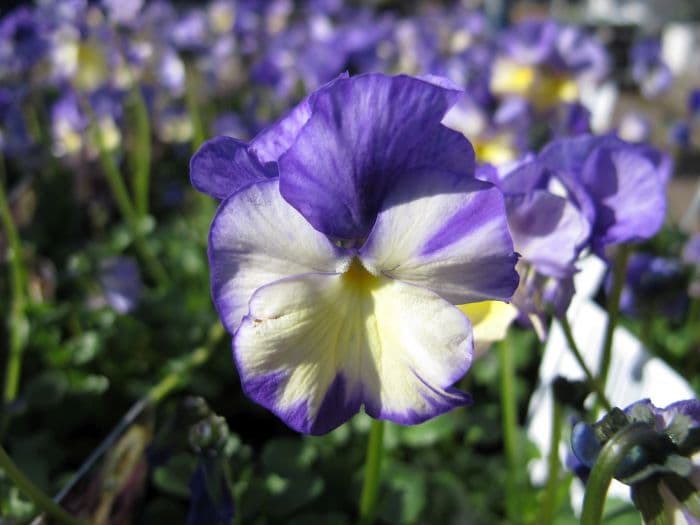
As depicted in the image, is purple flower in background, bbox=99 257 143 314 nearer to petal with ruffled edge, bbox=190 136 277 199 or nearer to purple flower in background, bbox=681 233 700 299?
petal with ruffled edge, bbox=190 136 277 199

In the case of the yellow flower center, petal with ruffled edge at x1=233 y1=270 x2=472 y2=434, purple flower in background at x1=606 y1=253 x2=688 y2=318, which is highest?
the yellow flower center

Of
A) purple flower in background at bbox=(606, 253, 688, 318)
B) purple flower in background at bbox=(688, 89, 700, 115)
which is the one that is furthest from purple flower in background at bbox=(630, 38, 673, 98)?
purple flower in background at bbox=(606, 253, 688, 318)

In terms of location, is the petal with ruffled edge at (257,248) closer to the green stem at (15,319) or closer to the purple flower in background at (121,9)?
the green stem at (15,319)

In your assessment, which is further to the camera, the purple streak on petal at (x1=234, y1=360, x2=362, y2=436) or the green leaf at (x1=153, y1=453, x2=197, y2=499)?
the green leaf at (x1=153, y1=453, x2=197, y2=499)

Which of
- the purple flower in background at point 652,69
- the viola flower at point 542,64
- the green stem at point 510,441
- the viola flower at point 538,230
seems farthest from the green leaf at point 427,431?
the purple flower in background at point 652,69

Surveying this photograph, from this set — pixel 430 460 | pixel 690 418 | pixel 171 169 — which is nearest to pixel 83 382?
pixel 430 460
